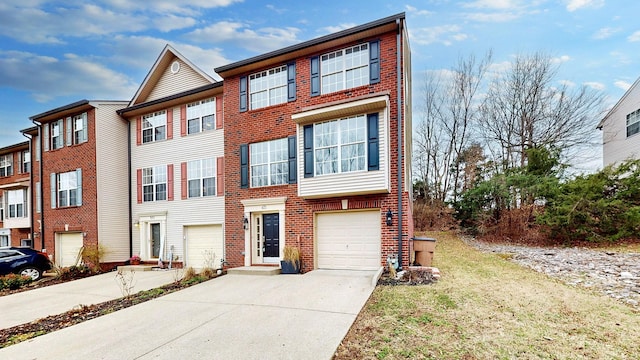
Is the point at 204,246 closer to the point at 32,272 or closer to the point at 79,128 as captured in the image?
the point at 32,272

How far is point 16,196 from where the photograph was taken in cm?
2064

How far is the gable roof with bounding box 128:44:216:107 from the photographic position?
1443 centimetres

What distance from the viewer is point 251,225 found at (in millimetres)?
11969

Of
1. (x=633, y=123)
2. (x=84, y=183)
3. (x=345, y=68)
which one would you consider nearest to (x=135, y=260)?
(x=84, y=183)

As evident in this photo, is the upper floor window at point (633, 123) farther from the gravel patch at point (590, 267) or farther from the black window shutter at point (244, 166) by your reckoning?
the black window shutter at point (244, 166)

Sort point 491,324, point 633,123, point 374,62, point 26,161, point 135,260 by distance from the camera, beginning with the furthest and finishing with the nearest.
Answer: point 26,161, point 633,123, point 135,260, point 374,62, point 491,324

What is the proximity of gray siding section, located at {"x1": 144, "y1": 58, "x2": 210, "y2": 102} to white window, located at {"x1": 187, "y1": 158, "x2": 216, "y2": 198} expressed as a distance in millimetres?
3651

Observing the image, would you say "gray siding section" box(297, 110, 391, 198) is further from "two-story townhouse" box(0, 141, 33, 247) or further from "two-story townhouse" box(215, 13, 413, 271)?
"two-story townhouse" box(0, 141, 33, 247)

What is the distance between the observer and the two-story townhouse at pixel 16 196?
20.0 m

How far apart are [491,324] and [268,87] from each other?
33.3ft

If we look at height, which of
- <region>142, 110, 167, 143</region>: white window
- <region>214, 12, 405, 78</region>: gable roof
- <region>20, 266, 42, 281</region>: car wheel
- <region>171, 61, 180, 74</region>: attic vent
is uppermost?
<region>171, 61, 180, 74</region>: attic vent

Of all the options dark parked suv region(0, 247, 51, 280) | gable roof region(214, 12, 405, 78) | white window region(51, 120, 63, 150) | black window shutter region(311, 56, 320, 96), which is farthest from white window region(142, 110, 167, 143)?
black window shutter region(311, 56, 320, 96)

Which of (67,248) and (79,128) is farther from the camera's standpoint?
(67,248)

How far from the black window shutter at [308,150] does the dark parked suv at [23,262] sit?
1262 centimetres
